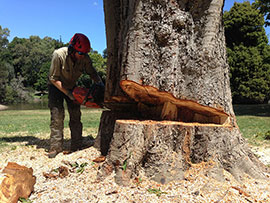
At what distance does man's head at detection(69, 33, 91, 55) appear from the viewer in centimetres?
344

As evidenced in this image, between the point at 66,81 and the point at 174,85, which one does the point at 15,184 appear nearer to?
the point at 174,85

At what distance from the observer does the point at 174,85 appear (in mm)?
2535

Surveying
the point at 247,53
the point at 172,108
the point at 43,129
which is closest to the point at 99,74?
the point at 247,53

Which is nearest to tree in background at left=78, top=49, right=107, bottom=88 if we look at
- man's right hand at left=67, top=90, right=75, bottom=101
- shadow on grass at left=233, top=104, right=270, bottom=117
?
shadow on grass at left=233, top=104, right=270, bottom=117

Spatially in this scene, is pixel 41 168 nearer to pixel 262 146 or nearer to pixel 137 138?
pixel 137 138

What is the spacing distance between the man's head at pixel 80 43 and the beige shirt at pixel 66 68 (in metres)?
0.23

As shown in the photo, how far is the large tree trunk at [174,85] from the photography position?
2498mm

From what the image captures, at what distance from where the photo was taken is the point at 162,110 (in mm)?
2896

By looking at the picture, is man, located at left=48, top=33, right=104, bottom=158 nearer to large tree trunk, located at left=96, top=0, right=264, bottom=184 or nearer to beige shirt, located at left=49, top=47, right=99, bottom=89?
beige shirt, located at left=49, top=47, right=99, bottom=89

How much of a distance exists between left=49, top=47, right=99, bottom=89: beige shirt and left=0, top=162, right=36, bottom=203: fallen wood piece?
5.48 ft

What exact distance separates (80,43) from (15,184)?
2121mm

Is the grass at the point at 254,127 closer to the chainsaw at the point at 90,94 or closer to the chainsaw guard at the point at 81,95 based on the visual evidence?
the chainsaw at the point at 90,94

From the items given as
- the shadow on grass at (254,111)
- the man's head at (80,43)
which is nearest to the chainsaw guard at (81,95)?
the man's head at (80,43)

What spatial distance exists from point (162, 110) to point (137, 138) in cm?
59
